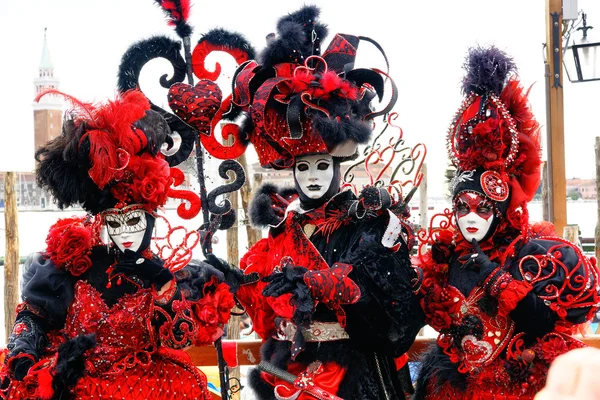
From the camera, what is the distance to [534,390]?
274 centimetres

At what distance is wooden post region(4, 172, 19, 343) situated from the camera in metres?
7.34

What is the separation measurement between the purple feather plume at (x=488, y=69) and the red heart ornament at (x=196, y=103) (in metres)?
1.15

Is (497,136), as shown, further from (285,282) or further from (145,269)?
(145,269)

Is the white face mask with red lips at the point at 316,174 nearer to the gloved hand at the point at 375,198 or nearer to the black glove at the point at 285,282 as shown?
the gloved hand at the point at 375,198

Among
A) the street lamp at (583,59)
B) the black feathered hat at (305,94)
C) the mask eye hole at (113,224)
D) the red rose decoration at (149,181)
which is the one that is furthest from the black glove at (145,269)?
the street lamp at (583,59)

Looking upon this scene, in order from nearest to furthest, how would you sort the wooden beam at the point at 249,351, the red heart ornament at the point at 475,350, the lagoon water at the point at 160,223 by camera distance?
the red heart ornament at the point at 475,350
the wooden beam at the point at 249,351
the lagoon water at the point at 160,223

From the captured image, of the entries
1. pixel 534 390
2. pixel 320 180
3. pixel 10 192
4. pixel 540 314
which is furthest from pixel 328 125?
pixel 10 192

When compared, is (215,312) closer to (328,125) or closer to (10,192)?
(328,125)

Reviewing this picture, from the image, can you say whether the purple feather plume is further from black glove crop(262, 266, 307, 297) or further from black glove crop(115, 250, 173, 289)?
black glove crop(115, 250, 173, 289)

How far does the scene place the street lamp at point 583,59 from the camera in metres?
5.62

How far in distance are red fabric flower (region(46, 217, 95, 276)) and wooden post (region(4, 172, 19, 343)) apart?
198 inches

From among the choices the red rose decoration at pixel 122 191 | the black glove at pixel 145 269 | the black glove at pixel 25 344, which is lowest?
the black glove at pixel 25 344

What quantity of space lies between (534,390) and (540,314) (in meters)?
0.33

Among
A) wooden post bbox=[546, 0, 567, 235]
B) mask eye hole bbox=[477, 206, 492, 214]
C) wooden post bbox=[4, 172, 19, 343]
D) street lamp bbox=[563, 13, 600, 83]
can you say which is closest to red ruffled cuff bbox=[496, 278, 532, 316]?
mask eye hole bbox=[477, 206, 492, 214]
